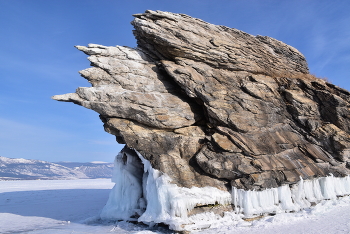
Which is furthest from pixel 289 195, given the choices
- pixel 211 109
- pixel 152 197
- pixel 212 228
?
pixel 152 197

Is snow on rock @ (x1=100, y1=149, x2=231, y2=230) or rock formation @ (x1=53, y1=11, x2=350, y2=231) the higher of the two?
rock formation @ (x1=53, y1=11, x2=350, y2=231)

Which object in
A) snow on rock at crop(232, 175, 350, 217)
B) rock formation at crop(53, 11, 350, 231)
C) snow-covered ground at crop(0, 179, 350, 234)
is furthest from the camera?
rock formation at crop(53, 11, 350, 231)

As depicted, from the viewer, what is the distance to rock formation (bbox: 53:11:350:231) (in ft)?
53.7

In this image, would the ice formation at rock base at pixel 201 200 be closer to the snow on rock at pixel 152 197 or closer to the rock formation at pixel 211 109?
the snow on rock at pixel 152 197

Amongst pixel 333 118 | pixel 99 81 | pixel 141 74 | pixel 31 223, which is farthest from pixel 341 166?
pixel 31 223

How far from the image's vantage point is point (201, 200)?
591 inches

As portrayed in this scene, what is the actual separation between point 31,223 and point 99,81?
12.6m

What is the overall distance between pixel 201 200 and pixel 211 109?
6.81 meters

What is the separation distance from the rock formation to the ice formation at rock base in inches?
20.3

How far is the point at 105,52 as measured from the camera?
18.6m

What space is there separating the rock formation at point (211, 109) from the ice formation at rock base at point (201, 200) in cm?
52

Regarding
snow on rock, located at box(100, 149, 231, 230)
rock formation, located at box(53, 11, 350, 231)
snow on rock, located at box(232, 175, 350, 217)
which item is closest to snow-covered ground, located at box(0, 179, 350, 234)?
snow on rock, located at box(232, 175, 350, 217)

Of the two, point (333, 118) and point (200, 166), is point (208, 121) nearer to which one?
point (200, 166)

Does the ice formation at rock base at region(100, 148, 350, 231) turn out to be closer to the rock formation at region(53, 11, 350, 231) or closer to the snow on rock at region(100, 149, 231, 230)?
the snow on rock at region(100, 149, 231, 230)
